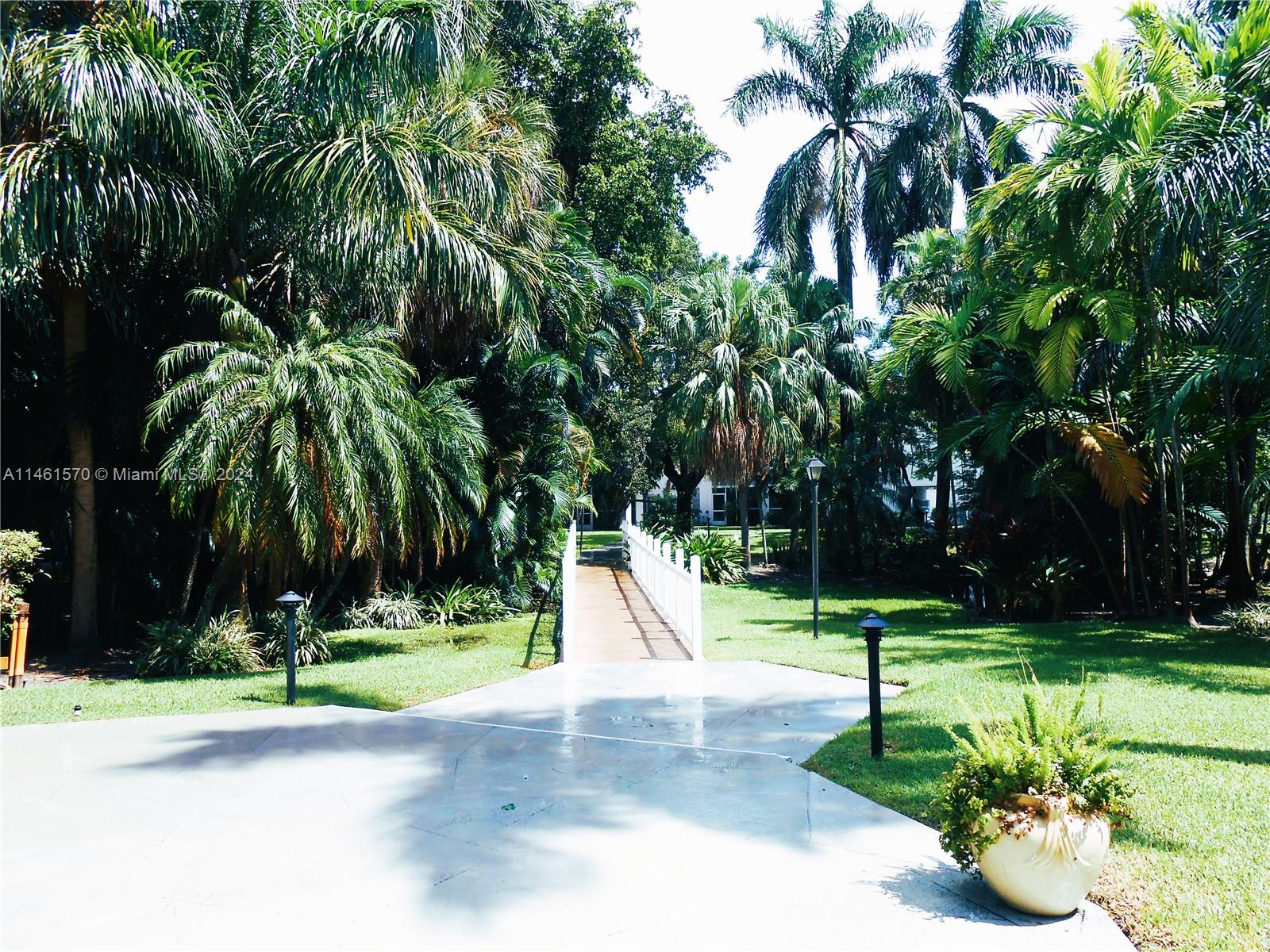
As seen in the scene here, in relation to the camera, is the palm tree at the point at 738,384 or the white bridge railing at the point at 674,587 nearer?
the white bridge railing at the point at 674,587

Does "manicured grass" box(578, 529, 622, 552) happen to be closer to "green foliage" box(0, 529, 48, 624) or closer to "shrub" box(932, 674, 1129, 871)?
"green foliage" box(0, 529, 48, 624)

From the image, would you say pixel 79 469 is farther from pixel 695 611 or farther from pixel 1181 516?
pixel 1181 516

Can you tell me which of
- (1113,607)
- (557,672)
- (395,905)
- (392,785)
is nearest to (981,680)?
(557,672)

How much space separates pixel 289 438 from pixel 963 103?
22921 millimetres

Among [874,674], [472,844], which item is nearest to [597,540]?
[874,674]

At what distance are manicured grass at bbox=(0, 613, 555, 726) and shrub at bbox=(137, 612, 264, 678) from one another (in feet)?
→ 1.32

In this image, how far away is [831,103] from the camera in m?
27.0

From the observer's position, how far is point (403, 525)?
12.2 metres

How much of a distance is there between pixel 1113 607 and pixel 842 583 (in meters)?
7.55

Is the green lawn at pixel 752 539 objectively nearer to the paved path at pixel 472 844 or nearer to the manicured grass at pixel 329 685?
the manicured grass at pixel 329 685

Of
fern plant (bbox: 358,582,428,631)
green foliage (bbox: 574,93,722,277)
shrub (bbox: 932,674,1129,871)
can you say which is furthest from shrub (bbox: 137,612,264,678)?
green foliage (bbox: 574,93,722,277)

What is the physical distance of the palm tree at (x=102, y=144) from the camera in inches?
386

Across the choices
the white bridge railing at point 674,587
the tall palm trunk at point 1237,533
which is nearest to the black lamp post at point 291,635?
the white bridge railing at point 674,587

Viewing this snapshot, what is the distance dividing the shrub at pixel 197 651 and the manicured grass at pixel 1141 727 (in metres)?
6.52
